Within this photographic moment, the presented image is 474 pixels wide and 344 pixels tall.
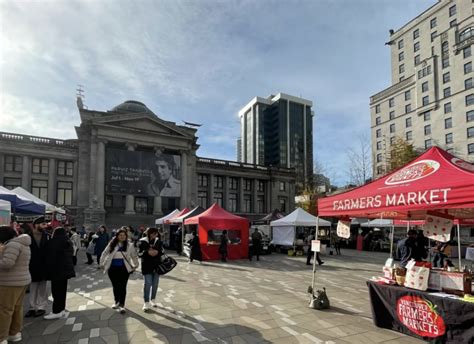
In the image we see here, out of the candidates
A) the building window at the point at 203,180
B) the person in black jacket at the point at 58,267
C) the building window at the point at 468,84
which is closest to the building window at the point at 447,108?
the building window at the point at 468,84

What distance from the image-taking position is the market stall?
4.60 meters

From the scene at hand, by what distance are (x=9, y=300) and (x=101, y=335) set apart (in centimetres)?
155

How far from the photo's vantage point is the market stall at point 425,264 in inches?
181

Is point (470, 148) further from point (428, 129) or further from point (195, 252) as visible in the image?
point (195, 252)

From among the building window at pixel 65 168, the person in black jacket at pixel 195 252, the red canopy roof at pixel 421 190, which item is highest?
the building window at pixel 65 168

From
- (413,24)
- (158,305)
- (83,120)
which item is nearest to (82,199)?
(83,120)

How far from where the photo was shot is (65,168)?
136 feet

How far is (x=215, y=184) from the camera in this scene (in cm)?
5369


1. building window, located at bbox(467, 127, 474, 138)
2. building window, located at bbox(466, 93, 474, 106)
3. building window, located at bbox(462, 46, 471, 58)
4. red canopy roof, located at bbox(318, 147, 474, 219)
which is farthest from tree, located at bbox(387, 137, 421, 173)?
red canopy roof, located at bbox(318, 147, 474, 219)

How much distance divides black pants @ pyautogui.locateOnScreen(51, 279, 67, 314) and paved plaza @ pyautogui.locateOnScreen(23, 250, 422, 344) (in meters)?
0.30

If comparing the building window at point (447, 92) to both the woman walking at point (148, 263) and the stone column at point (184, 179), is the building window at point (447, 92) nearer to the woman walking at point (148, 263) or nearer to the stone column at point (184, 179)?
the stone column at point (184, 179)

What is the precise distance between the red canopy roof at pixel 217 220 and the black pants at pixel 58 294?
1080cm

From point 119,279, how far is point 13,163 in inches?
1583

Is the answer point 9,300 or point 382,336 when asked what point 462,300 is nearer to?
point 382,336
